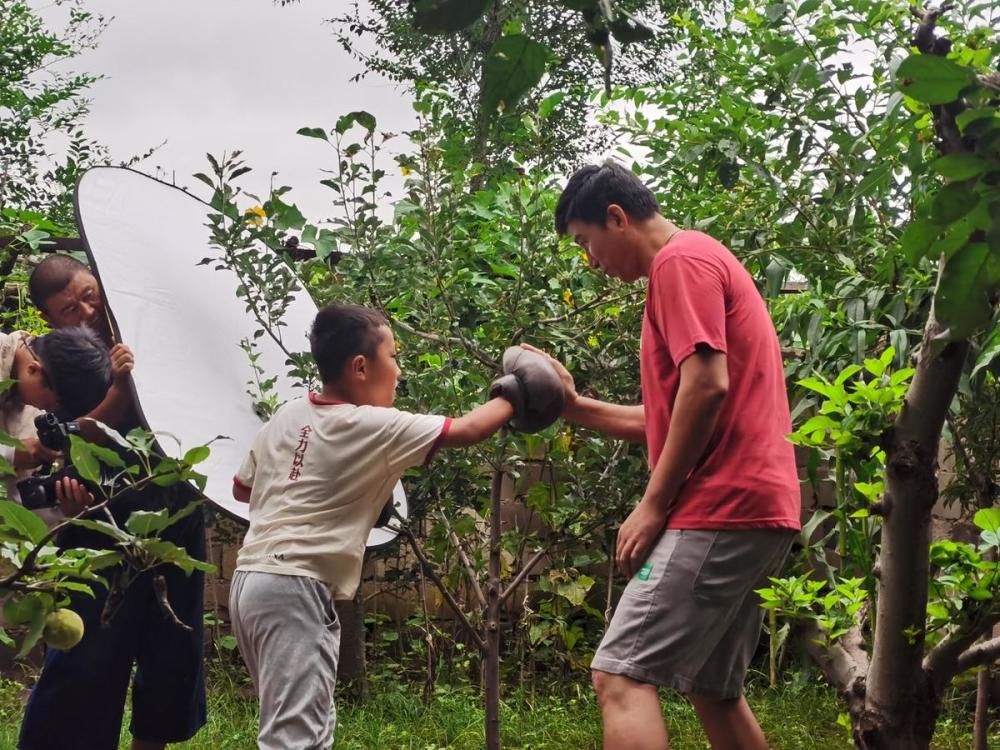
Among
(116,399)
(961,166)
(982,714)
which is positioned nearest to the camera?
(961,166)

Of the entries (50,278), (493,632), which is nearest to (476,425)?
(493,632)

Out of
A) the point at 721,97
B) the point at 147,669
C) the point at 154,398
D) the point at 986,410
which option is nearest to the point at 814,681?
the point at 986,410

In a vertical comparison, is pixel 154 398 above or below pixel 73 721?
above

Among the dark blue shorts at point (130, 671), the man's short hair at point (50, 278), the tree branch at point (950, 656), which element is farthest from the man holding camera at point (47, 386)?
the tree branch at point (950, 656)

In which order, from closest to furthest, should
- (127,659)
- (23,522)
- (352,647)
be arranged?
(23,522) → (127,659) → (352,647)

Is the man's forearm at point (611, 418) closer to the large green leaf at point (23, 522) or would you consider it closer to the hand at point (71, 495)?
the hand at point (71, 495)

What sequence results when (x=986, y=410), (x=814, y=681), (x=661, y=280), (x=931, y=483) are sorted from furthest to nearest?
(x=814, y=681) < (x=986, y=410) < (x=661, y=280) < (x=931, y=483)

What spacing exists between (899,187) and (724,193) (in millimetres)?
779

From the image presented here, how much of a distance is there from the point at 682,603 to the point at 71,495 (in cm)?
143

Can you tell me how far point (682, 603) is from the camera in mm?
2111

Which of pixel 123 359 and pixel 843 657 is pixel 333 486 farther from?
pixel 843 657

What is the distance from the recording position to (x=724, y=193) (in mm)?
3678

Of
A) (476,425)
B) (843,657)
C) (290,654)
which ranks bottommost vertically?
(290,654)

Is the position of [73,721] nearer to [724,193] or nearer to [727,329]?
[727,329]
